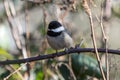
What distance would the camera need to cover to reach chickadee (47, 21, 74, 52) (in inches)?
113

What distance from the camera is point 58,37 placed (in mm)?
2943

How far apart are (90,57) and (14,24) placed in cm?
109

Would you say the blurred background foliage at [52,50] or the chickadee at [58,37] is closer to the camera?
the blurred background foliage at [52,50]

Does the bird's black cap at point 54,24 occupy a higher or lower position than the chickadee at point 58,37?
higher

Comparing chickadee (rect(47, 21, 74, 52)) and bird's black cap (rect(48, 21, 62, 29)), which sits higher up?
bird's black cap (rect(48, 21, 62, 29))

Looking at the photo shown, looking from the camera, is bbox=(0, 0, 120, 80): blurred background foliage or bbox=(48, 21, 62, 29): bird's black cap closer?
bbox=(0, 0, 120, 80): blurred background foliage

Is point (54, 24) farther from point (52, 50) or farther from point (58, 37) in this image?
point (52, 50)

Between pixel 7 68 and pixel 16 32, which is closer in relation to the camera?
pixel 7 68

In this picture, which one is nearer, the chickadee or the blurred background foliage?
the blurred background foliage

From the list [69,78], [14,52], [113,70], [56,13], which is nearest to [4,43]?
[14,52]

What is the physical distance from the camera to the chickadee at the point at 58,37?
2.87 m

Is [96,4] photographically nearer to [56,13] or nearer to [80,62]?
[80,62]

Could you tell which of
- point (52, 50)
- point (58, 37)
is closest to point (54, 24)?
point (58, 37)

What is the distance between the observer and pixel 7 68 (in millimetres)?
3033
